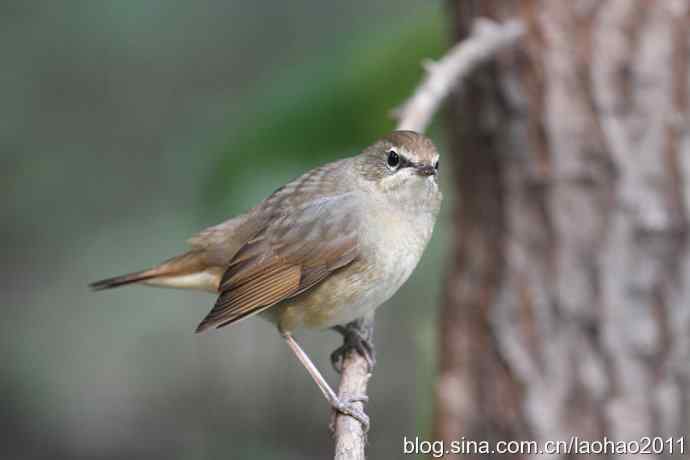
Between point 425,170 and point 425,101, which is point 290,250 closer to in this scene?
point 425,170

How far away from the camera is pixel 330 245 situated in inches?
141

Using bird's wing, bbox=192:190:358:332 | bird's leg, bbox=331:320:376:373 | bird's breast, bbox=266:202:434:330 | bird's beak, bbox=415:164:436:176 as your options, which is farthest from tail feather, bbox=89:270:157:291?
bird's beak, bbox=415:164:436:176

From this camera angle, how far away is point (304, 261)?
11.9ft

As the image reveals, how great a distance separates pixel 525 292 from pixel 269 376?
283cm

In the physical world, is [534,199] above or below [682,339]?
above

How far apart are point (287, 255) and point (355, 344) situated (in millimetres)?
442

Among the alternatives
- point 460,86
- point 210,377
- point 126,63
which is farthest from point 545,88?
point 210,377

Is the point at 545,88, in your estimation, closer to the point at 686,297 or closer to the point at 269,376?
the point at 686,297

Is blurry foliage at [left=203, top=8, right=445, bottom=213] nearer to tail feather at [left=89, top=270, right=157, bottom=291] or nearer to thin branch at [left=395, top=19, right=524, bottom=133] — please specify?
thin branch at [left=395, top=19, right=524, bottom=133]

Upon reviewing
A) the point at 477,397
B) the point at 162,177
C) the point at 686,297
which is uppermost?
the point at 162,177

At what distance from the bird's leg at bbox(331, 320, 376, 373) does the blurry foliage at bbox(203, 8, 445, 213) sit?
667mm

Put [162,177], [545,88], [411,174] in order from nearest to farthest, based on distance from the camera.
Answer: [411,174]
[545,88]
[162,177]

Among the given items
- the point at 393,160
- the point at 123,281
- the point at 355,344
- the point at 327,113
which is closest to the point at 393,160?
the point at 393,160

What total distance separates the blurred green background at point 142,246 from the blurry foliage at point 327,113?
1.17 metres
